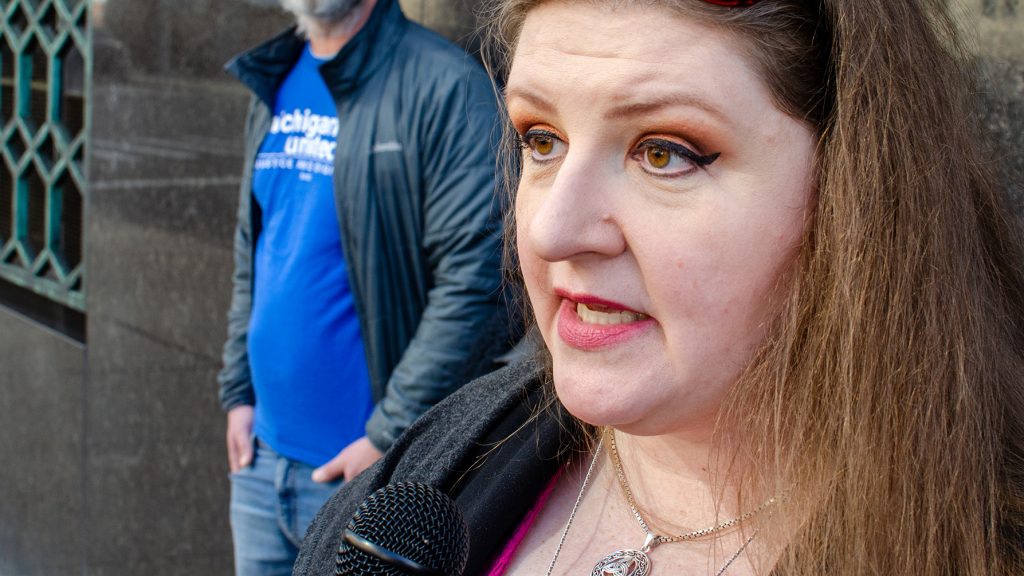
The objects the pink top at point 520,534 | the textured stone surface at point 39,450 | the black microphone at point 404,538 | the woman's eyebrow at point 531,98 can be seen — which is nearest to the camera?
the black microphone at point 404,538

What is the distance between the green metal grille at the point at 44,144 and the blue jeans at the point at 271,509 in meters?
2.53

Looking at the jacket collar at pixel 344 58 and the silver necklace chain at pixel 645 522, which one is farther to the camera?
the jacket collar at pixel 344 58

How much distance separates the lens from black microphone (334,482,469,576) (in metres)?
1.32

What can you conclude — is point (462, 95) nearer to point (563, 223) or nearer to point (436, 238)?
point (436, 238)

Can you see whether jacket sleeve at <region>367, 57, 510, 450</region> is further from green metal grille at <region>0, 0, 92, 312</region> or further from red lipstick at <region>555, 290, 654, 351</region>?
green metal grille at <region>0, 0, 92, 312</region>

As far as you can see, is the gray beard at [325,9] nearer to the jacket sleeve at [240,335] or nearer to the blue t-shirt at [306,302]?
the blue t-shirt at [306,302]

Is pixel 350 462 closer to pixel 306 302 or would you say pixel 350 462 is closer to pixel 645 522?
pixel 306 302

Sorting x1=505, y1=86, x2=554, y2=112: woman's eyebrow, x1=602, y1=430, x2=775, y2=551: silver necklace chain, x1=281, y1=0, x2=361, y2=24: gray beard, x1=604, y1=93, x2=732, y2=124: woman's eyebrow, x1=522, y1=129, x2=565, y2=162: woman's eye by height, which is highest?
x1=604, y1=93, x2=732, y2=124: woman's eyebrow

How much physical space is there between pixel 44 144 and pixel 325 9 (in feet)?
10.9

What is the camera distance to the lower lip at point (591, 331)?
1.50m

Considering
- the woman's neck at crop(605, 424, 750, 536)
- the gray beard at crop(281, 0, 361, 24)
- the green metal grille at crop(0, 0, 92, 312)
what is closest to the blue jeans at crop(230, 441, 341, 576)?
the gray beard at crop(281, 0, 361, 24)

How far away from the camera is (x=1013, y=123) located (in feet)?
7.96

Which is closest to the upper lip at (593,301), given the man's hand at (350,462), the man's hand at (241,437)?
the man's hand at (350,462)

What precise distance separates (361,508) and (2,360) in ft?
18.7
